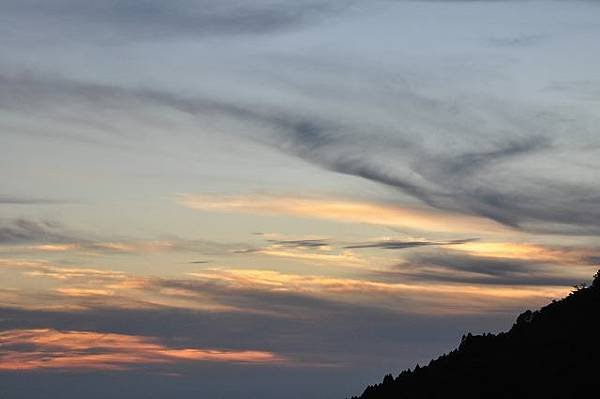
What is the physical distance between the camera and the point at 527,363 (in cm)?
10288

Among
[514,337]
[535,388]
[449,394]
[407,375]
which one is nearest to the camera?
[535,388]

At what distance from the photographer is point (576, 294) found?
117312mm

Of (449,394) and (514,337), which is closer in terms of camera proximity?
(449,394)

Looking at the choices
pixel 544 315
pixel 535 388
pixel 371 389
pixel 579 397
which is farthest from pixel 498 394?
pixel 371 389

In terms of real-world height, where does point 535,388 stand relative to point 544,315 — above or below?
below

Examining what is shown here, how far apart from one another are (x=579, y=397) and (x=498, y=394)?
12.8 m

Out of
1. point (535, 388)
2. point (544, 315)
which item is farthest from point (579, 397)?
point (544, 315)

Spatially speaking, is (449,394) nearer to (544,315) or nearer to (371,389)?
(544,315)

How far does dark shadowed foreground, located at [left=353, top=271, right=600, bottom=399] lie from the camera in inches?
3688

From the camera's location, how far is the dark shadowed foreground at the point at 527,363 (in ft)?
307

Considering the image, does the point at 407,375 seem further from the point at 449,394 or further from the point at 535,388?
the point at 535,388

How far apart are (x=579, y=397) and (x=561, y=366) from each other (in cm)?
984

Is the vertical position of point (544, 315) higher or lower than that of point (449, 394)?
higher

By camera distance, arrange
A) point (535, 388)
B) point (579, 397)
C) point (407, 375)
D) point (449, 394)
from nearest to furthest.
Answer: point (579, 397) → point (535, 388) → point (449, 394) → point (407, 375)
